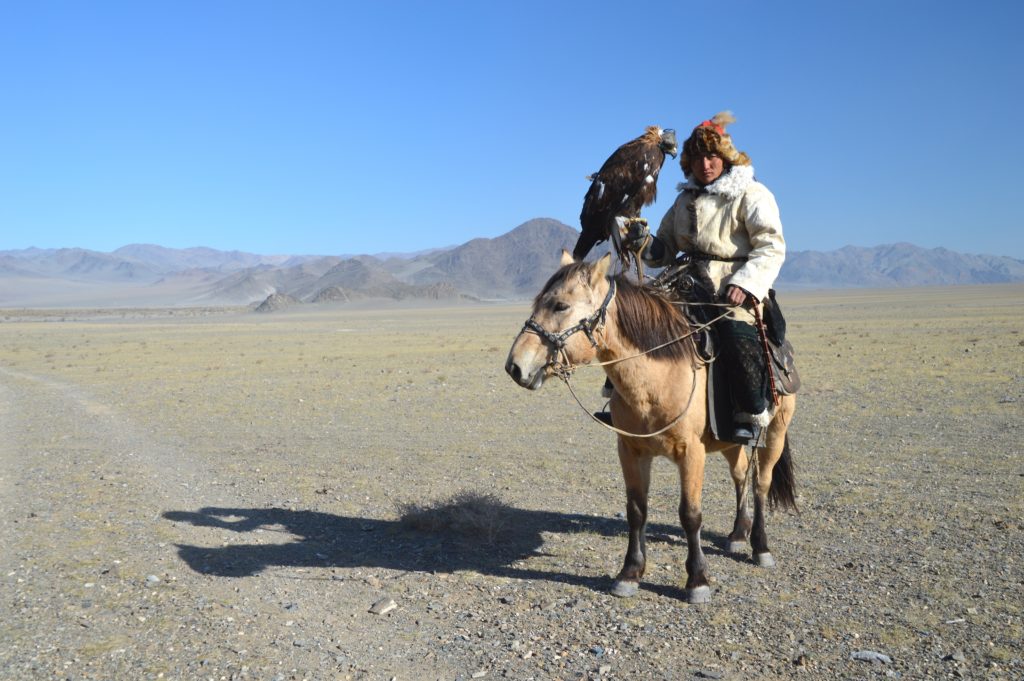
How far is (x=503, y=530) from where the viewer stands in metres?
6.45

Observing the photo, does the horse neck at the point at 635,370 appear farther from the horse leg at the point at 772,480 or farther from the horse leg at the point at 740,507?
the horse leg at the point at 772,480

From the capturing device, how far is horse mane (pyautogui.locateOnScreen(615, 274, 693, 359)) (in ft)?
15.3

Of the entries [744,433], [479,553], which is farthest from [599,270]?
[479,553]

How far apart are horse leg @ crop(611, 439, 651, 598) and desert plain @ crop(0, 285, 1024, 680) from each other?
0.18m

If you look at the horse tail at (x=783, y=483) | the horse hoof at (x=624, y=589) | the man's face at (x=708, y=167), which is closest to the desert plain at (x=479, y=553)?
the horse hoof at (x=624, y=589)

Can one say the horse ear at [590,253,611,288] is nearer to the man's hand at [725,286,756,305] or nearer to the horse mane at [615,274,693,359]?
the horse mane at [615,274,693,359]

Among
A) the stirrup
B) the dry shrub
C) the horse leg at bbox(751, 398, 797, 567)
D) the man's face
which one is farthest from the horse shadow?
the man's face

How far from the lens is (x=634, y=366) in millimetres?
4664

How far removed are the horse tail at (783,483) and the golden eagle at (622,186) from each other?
252 cm

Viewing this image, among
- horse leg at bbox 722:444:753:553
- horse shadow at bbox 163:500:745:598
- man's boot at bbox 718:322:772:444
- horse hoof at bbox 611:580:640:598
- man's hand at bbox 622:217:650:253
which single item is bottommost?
horse shadow at bbox 163:500:745:598

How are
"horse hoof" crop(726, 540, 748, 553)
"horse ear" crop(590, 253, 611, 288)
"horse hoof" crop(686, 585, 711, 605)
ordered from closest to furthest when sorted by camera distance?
"horse ear" crop(590, 253, 611, 288), "horse hoof" crop(686, 585, 711, 605), "horse hoof" crop(726, 540, 748, 553)

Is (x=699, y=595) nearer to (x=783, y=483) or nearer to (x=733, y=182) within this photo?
(x=783, y=483)

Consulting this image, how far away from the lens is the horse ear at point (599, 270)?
14.7 feet

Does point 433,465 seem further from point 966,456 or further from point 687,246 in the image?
point 966,456
